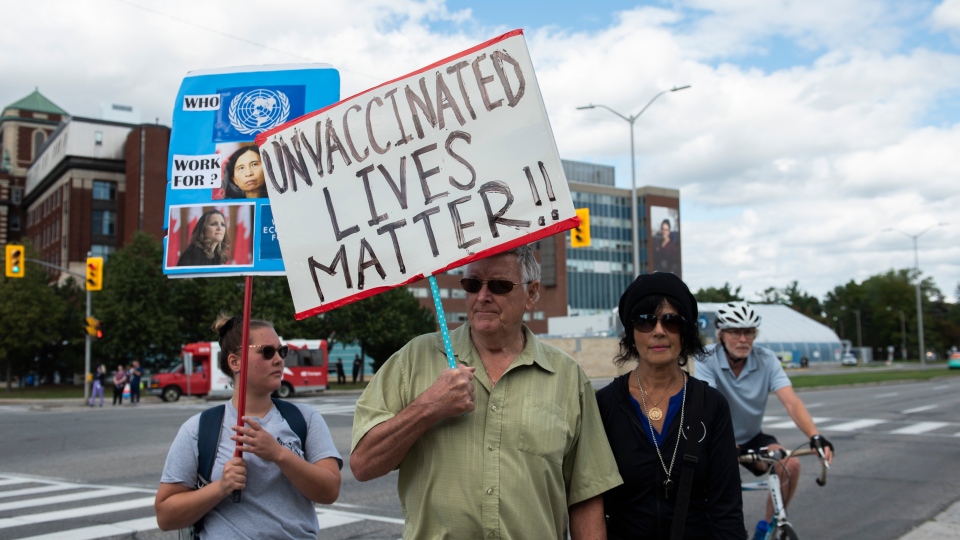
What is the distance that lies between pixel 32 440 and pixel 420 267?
18.0 meters

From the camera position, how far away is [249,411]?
348 cm

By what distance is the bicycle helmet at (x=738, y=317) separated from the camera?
17.8 feet

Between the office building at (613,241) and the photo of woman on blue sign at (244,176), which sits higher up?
the office building at (613,241)

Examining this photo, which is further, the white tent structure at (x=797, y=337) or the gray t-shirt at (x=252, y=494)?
the white tent structure at (x=797, y=337)

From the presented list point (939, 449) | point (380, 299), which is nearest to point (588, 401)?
point (939, 449)

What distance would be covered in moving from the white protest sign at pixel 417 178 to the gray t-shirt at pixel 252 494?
67 cm

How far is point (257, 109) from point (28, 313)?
53604 millimetres

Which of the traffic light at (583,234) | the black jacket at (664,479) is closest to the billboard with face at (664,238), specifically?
the traffic light at (583,234)

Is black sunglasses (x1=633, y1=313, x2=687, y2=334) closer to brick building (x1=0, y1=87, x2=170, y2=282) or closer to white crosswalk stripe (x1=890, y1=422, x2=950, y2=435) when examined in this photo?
white crosswalk stripe (x1=890, y1=422, x2=950, y2=435)

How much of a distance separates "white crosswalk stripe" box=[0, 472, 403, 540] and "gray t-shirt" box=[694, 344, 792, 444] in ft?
13.0

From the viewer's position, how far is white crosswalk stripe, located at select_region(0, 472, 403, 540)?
799 cm

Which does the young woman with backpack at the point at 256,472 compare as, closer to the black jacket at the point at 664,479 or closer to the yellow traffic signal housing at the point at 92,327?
the black jacket at the point at 664,479

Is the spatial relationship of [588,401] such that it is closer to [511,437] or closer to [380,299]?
[511,437]

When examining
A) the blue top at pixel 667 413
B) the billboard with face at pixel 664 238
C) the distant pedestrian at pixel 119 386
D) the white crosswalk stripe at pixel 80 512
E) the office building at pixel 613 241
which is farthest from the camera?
the billboard with face at pixel 664 238
